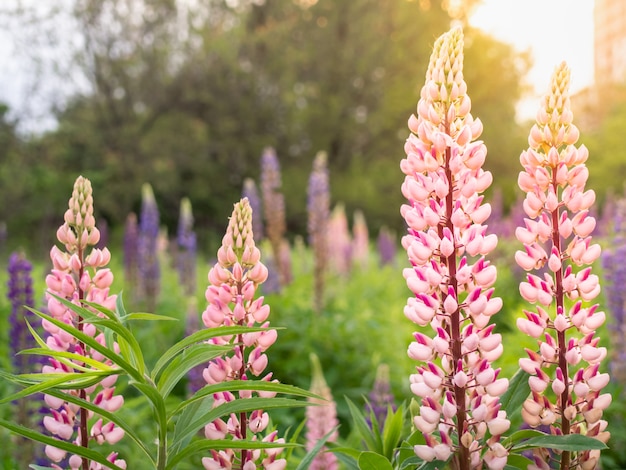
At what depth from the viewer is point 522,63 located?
86.1 feet

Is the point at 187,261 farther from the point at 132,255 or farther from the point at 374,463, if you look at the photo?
the point at 374,463

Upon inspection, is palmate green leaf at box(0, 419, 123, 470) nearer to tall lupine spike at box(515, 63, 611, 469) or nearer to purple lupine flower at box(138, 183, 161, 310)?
tall lupine spike at box(515, 63, 611, 469)

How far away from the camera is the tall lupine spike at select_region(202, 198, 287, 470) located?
1.40 meters

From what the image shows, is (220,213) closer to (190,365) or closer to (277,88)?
(277,88)

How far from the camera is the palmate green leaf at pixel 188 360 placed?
1232 millimetres

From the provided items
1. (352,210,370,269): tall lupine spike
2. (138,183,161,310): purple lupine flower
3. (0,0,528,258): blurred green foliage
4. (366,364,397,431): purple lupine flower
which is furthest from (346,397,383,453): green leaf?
(0,0,528,258): blurred green foliage

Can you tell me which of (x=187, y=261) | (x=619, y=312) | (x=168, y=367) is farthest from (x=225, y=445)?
(x=187, y=261)

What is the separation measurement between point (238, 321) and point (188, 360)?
179 mm

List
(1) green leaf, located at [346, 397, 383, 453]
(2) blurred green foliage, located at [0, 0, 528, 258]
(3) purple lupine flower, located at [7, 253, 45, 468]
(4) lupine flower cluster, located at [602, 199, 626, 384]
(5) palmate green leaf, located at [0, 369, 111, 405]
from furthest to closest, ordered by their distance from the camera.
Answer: (2) blurred green foliage, located at [0, 0, 528, 258], (4) lupine flower cluster, located at [602, 199, 626, 384], (3) purple lupine flower, located at [7, 253, 45, 468], (1) green leaf, located at [346, 397, 383, 453], (5) palmate green leaf, located at [0, 369, 111, 405]

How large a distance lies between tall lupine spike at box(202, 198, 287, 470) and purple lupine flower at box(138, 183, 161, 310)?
231 inches

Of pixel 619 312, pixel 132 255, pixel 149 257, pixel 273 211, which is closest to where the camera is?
pixel 619 312

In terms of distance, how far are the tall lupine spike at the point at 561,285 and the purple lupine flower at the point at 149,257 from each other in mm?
6083

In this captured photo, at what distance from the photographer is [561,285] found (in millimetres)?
1473

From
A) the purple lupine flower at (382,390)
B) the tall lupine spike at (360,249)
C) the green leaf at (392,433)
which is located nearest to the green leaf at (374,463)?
the green leaf at (392,433)
